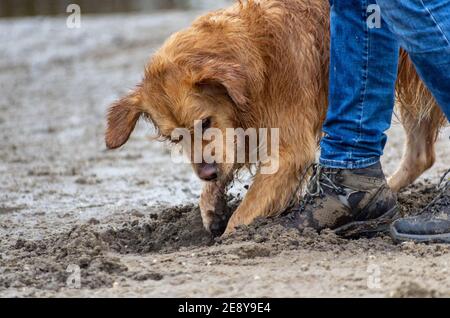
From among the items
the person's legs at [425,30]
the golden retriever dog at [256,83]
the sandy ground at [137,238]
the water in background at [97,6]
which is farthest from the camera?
the water in background at [97,6]

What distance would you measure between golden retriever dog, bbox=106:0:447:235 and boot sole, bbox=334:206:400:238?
0.36m

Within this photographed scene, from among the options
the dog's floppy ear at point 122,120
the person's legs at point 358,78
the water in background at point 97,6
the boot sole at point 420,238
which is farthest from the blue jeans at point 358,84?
the water in background at point 97,6

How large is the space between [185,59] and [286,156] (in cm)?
73

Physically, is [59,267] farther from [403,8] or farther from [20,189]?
[20,189]

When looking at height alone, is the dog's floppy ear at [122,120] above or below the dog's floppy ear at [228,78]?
below

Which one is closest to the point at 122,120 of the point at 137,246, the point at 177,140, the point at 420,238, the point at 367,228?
the point at 177,140

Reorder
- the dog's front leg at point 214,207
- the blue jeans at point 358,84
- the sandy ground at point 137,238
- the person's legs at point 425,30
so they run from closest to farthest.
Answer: the sandy ground at point 137,238
the person's legs at point 425,30
the blue jeans at point 358,84
the dog's front leg at point 214,207

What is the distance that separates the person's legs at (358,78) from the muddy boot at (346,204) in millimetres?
133

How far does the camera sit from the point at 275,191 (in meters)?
4.72

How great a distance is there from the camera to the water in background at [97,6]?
706 inches

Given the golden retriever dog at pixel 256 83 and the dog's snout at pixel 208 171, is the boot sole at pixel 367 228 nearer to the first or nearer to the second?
the golden retriever dog at pixel 256 83

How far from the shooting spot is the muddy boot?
178 inches
